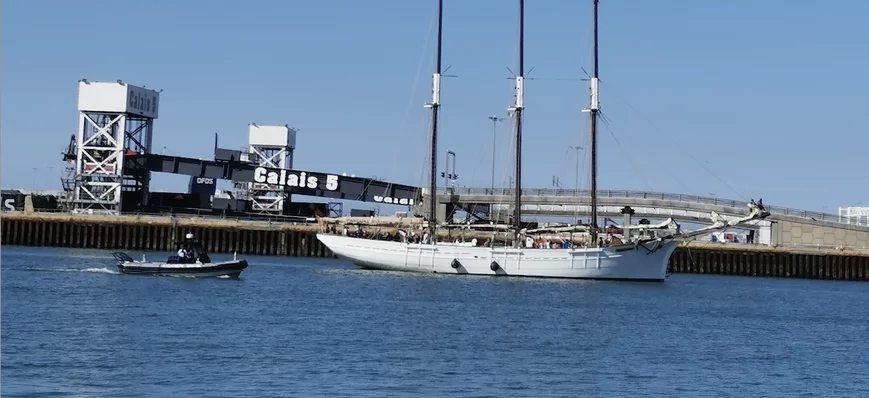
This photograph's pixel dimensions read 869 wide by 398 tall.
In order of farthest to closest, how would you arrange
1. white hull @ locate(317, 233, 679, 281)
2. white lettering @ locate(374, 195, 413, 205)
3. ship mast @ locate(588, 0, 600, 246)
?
white lettering @ locate(374, 195, 413, 205) → ship mast @ locate(588, 0, 600, 246) → white hull @ locate(317, 233, 679, 281)

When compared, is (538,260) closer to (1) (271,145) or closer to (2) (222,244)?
(2) (222,244)

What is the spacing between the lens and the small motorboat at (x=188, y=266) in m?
65.8

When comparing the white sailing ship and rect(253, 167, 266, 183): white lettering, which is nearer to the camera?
the white sailing ship

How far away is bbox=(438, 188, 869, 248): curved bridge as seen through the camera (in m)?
107

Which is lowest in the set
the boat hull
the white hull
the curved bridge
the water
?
the water

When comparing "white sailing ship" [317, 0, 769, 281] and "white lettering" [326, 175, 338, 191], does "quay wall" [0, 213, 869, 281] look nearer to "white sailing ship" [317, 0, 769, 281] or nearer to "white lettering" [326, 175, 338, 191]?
"white lettering" [326, 175, 338, 191]

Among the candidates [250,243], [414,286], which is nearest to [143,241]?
[250,243]

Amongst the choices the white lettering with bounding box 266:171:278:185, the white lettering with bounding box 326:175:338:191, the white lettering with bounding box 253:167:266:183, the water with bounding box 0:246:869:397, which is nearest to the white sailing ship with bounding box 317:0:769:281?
the water with bounding box 0:246:869:397

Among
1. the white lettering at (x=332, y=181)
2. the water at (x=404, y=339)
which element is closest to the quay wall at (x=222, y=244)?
the white lettering at (x=332, y=181)

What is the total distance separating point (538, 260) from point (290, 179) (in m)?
40.8

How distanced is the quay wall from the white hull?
2347 centimetres

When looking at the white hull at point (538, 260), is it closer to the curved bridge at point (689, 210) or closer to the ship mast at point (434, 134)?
the ship mast at point (434, 134)

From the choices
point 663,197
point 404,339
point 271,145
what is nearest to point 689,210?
point 663,197

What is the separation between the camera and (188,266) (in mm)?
65688
